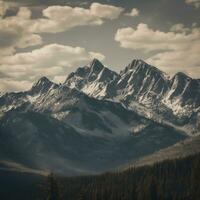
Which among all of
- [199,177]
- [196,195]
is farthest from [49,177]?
[196,195]

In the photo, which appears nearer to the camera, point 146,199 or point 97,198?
point 97,198

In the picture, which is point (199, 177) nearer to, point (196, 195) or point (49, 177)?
point (196, 195)

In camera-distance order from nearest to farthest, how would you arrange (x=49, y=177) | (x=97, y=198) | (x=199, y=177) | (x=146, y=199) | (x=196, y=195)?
(x=49, y=177), (x=199, y=177), (x=97, y=198), (x=196, y=195), (x=146, y=199)

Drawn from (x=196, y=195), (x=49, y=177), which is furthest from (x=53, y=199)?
(x=196, y=195)

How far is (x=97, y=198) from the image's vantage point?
162m

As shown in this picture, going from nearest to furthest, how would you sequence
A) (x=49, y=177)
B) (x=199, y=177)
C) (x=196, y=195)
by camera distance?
(x=49, y=177) → (x=199, y=177) → (x=196, y=195)

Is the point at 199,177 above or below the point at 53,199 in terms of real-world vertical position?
above

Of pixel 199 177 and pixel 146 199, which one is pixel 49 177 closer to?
pixel 199 177

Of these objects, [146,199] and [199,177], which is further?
[146,199]

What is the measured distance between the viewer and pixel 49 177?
103875 millimetres

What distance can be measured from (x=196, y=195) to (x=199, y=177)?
92.7ft

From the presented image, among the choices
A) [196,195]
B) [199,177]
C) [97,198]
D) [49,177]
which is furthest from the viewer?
[196,195]

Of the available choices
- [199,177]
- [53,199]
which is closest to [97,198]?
[199,177]

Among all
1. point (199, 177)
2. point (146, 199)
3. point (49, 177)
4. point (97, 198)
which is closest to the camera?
point (49, 177)
